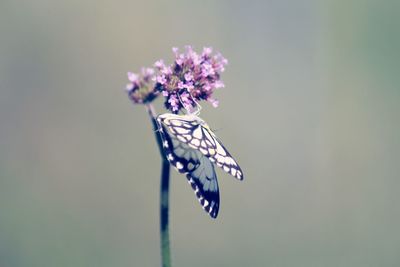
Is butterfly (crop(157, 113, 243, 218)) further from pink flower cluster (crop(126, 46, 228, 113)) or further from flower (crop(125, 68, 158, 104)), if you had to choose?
flower (crop(125, 68, 158, 104))

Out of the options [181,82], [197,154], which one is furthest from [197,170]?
[181,82]

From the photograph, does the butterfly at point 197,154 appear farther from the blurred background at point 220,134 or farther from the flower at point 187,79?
the blurred background at point 220,134

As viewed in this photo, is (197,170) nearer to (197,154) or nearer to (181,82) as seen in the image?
(197,154)

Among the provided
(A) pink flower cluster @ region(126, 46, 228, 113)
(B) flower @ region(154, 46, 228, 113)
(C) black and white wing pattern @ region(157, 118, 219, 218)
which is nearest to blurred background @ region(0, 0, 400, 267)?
(C) black and white wing pattern @ region(157, 118, 219, 218)
